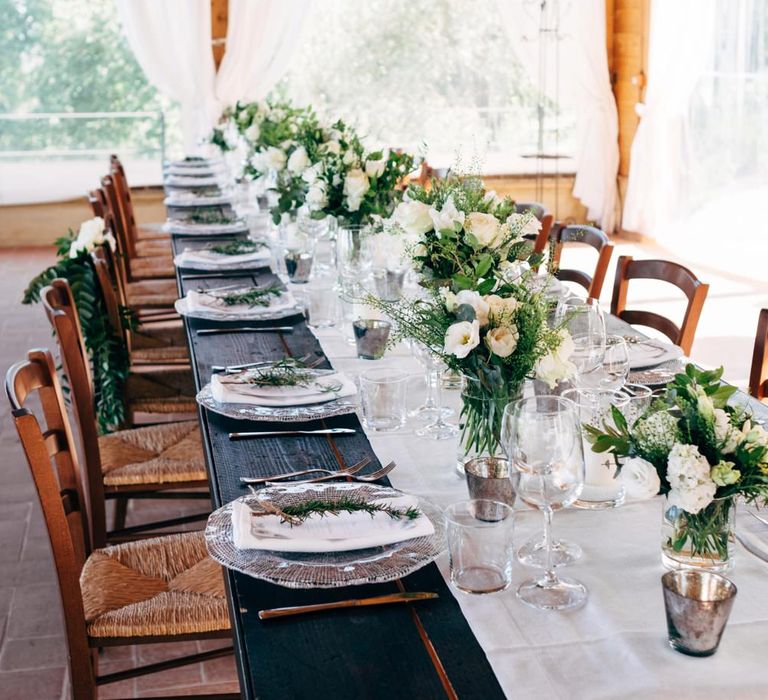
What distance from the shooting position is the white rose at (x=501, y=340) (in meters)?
1.65

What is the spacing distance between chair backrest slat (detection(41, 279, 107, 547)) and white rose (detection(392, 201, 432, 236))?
92cm

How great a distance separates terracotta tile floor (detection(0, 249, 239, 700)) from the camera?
2.60 m

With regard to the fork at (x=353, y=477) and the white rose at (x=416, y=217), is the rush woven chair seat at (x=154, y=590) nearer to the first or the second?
the fork at (x=353, y=477)

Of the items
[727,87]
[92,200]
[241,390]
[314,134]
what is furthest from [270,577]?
[727,87]

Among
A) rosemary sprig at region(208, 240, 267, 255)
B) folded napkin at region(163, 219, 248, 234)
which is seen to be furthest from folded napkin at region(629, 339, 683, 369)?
folded napkin at region(163, 219, 248, 234)

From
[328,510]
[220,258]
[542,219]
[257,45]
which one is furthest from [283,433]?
[257,45]

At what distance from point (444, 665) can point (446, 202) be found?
3.30 feet

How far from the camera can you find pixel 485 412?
1.76m

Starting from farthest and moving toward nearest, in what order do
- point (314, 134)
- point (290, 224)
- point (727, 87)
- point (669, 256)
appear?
1. point (669, 256)
2. point (727, 87)
3. point (314, 134)
4. point (290, 224)

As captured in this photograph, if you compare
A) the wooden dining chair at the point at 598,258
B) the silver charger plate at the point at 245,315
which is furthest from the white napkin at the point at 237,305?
the wooden dining chair at the point at 598,258

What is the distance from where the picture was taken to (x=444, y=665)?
4.16 feet

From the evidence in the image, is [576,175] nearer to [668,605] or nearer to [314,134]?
[314,134]

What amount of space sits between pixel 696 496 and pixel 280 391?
110 centimetres

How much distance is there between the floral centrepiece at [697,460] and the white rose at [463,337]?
27 centimetres
